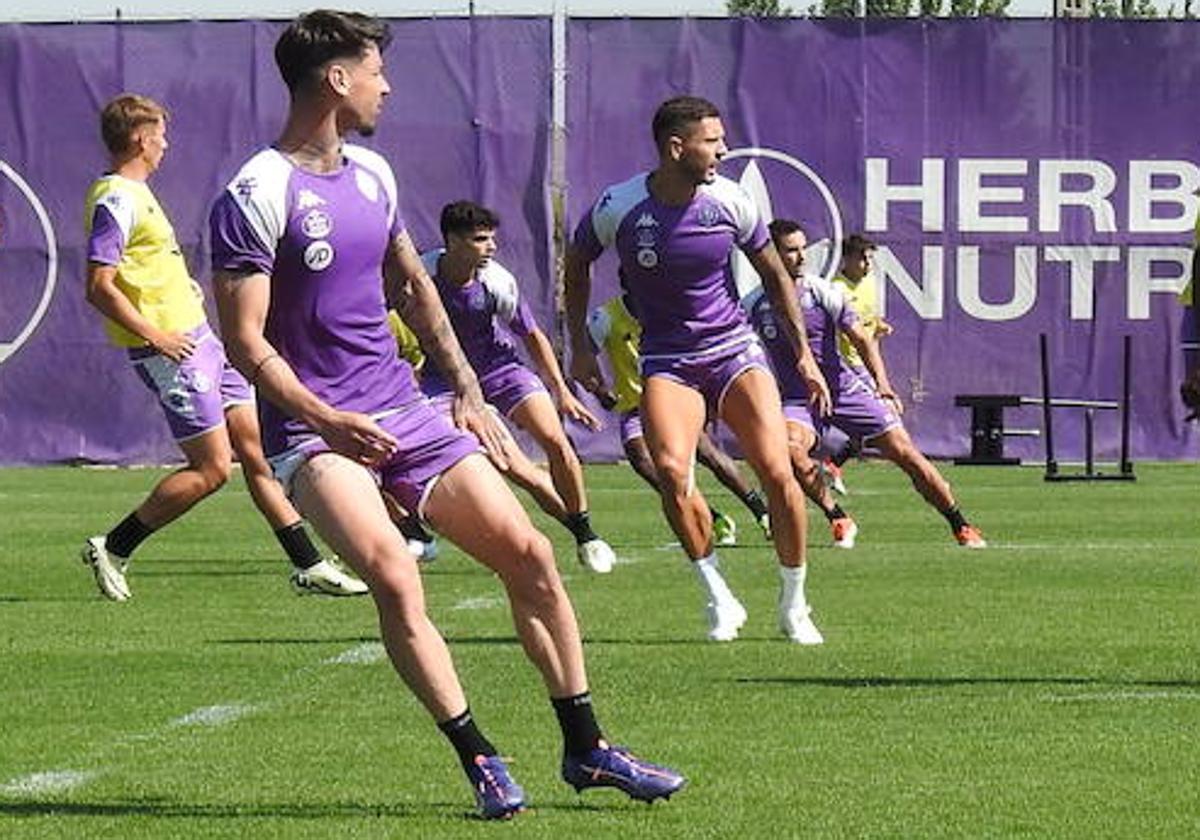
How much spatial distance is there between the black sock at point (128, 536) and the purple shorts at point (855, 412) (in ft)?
19.8

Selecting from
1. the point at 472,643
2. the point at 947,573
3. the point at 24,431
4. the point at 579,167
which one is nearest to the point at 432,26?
the point at 579,167

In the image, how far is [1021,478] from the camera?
105ft

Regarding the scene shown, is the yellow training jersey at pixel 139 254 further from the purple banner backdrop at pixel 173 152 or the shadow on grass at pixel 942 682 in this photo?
the purple banner backdrop at pixel 173 152

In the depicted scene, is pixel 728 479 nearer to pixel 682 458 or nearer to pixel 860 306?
pixel 860 306

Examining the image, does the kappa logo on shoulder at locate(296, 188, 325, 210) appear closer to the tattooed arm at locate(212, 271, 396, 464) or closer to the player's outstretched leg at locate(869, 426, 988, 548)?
the tattooed arm at locate(212, 271, 396, 464)

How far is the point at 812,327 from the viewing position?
71.4 ft

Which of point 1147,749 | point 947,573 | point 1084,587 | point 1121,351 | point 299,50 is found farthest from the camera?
point 1121,351

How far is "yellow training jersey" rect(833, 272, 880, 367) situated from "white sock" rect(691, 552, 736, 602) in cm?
680

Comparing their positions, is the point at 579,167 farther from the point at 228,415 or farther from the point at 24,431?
the point at 228,415

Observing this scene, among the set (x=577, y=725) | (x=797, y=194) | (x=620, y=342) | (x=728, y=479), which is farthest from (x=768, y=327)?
(x=577, y=725)

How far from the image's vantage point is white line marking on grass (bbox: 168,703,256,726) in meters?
11.3

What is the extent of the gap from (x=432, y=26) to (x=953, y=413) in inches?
251

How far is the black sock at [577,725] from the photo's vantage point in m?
9.18

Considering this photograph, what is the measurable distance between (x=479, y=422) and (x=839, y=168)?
25619 millimetres
